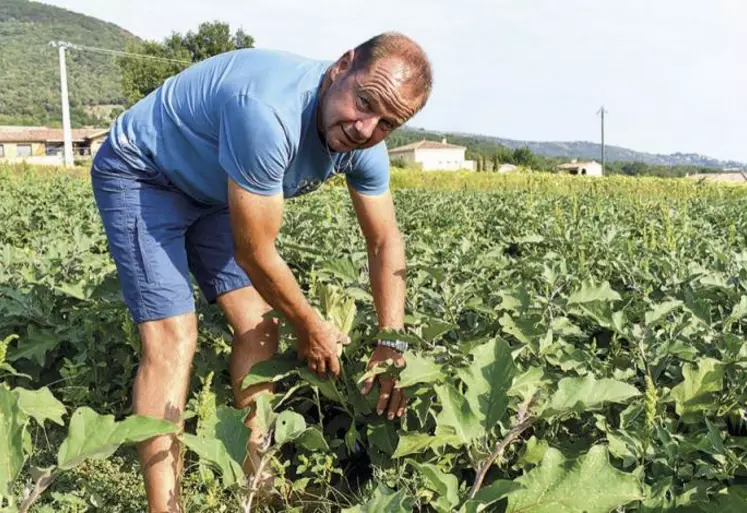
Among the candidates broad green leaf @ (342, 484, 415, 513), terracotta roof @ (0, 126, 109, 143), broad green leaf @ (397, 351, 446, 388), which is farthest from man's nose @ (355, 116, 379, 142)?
terracotta roof @ (0, 126, 109, 143)

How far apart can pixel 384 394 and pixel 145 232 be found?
926 millimetres

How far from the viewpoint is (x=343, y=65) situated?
6.93 feet

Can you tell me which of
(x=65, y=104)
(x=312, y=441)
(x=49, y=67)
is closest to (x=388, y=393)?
(x=312, y=441)

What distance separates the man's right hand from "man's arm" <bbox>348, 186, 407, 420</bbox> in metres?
0.14

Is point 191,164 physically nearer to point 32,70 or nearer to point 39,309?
point 39,309

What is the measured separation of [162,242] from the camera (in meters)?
2.46

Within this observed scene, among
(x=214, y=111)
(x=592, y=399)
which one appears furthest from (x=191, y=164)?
(x=592, y=399)

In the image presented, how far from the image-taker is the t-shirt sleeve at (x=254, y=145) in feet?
6.55

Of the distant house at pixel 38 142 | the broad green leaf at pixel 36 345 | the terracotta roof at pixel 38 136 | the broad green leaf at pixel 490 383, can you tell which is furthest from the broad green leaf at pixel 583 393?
the distant house at pixel 38 142

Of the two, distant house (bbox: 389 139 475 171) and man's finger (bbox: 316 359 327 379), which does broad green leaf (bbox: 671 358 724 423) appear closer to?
man's finger (bbox: 316 359 327 379)

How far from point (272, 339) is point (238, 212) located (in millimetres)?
778

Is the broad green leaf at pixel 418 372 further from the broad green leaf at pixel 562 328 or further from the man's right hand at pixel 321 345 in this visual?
the broad green leaf at pixel 562 328

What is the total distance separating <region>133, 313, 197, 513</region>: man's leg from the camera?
2.30 m

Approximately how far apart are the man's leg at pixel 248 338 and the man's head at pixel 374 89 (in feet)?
2.81
